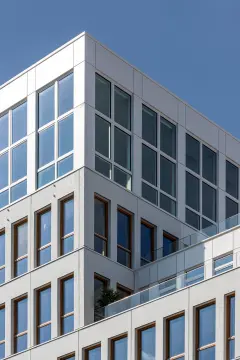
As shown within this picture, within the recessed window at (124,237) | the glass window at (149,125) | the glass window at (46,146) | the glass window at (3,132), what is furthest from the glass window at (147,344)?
the glass window at (3,132)

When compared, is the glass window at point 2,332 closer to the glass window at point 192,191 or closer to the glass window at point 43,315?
the glass window at point 43,315

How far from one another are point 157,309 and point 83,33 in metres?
13.3

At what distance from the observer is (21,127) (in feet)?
211

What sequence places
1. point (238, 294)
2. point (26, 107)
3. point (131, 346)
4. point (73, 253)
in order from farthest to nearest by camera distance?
point (26, 107) < point (73, 253) < point (131, 346) < point (238, 294)

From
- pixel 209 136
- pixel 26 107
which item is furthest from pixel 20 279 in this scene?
pixel 209 136

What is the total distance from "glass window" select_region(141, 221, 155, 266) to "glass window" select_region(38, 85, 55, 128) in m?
5.95

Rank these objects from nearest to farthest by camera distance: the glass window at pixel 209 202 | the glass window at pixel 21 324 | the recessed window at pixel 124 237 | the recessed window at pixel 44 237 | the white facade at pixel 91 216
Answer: the white facade at pixel 91 216, the glass window at pixel 21 324, the recessed window at pixel 44 237, the recessed window at pixel 124 237, the glass window at pixel 209 202

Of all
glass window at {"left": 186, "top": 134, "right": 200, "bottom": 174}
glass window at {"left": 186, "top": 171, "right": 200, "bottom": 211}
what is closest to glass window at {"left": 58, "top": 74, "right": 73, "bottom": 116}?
glass window at {"left": 186, "top": 134, "right": 200, "bottom": 174}

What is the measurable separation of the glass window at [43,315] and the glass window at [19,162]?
574 cm

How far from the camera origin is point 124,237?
61625mm

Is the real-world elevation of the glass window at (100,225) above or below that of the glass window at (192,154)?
below

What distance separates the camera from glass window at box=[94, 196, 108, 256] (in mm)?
60156

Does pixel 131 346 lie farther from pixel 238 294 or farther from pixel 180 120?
pixel 180 120

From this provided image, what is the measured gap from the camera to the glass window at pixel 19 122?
2527 inches
